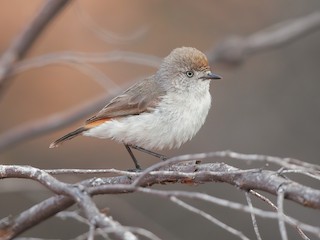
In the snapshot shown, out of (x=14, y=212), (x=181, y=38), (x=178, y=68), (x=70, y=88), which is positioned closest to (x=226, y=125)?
(x=181, y=38)

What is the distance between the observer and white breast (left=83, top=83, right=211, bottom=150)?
4035mm

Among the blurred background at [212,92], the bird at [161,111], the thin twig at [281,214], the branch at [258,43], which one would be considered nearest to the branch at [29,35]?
the bird at [161,111]

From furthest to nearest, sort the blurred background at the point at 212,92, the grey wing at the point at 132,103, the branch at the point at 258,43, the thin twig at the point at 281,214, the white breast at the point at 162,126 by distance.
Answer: the blurred background at the point at 212,92
the branch at the point at 258,43
the grey wing at the point at 132,103
the white breast at the point at 162,126
the thin twig at the point at 281,214

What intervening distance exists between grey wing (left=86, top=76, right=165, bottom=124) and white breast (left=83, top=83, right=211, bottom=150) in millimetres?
42

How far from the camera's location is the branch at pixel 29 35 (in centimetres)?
456

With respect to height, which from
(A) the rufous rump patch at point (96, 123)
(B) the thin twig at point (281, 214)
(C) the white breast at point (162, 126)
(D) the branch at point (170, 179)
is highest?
(A) the rufous rump patch at point (96, 123)

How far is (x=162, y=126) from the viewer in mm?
4059

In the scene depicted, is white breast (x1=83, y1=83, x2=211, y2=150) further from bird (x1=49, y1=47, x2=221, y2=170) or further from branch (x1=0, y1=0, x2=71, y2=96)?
branch (x1=0, y1=0, x2=71, y2=96)

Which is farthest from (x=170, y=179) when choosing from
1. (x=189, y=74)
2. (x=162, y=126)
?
(x=189, y=74)

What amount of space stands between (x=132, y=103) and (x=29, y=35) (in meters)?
0.95

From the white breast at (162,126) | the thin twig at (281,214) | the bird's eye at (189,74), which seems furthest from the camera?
the bird's eye at (189,74)

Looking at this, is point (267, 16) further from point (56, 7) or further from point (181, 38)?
point (56, 7)

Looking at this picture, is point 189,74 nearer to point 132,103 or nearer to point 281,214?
point 132,103

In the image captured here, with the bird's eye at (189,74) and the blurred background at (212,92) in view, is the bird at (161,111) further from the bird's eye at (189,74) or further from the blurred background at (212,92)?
the blurred background at (212,92)
